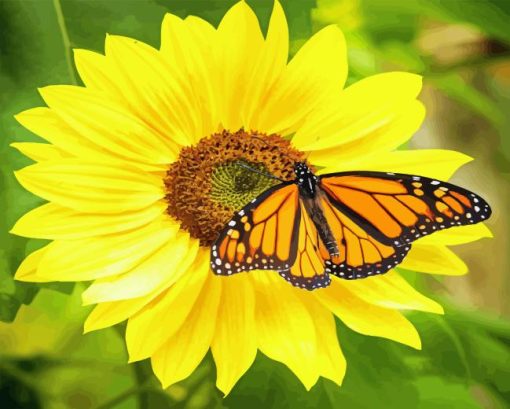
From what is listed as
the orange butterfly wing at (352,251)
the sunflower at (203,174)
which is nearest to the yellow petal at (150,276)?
the sunflower at (203,174)

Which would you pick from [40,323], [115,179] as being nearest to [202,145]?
[115,179]

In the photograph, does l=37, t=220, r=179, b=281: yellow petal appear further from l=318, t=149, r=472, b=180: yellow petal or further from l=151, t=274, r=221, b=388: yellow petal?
l=318, t=149, r=472, b=180: yellow petal

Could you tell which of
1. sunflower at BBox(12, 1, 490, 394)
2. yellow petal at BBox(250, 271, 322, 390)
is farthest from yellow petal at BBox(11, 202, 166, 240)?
yellow petal at BBox(250, 271, 322, 390)

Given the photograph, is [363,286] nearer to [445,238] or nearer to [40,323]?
[445,238]

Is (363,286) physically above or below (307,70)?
below

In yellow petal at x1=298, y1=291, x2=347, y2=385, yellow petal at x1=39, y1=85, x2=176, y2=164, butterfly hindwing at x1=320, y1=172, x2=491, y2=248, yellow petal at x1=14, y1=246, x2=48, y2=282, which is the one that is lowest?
yellow petal at x1=298, y1=291, x2=347, y2=385

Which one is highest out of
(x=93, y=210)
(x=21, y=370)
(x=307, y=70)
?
(x=307, y=70)

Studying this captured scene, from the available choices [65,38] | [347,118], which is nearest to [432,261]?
[347,118]

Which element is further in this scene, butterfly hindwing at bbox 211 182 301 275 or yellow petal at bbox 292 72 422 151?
yellow petal at bbox 292 72 422 151
